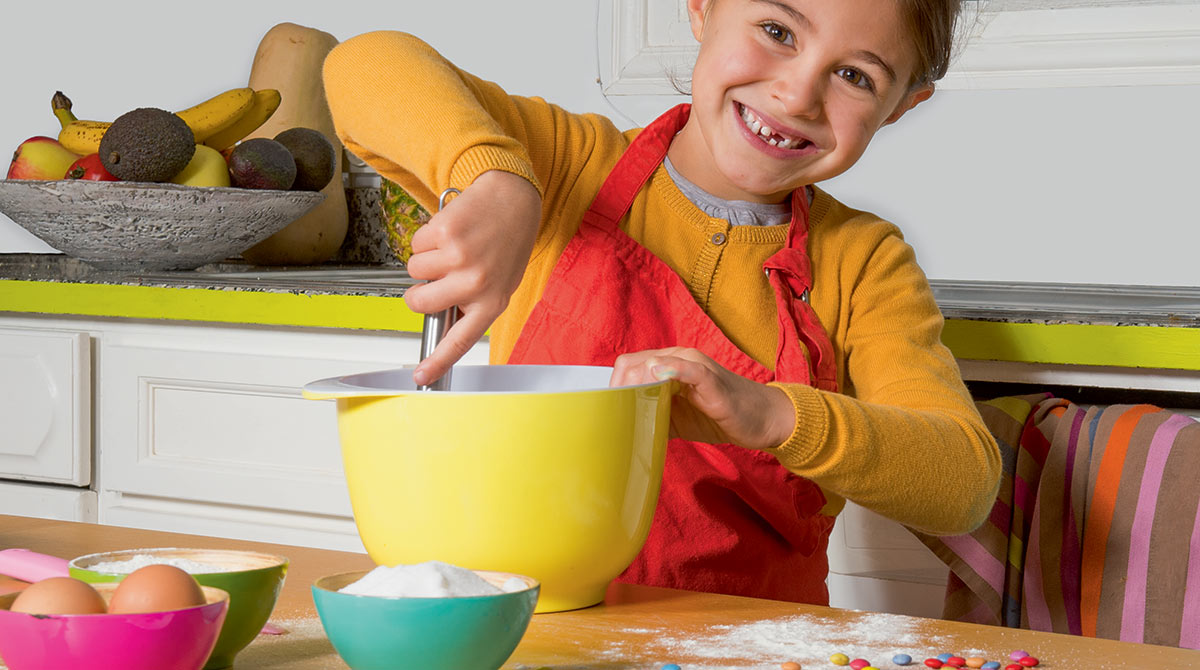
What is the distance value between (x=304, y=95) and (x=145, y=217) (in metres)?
0.47

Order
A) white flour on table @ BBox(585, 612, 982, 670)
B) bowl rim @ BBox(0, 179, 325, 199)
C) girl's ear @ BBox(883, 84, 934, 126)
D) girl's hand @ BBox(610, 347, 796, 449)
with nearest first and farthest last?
white flour on table @ BBox(585, 612, 982, 670) < girl's hand @ BBox(610, 347, 796, 449) < girl's ear @ BBox(883, 84, 934, 126) < bowl rim @ BBox(0, 179, 325, 199)

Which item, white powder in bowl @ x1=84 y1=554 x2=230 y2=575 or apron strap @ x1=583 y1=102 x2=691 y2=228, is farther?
apron strap @ x1=583 y1=102 x2=691 y2=228

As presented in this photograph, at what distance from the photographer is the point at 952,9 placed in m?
1.03

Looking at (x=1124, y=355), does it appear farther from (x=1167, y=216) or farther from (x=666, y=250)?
(x=1167, y=216)

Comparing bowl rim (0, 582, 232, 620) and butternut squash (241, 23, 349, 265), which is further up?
butternut squash (241, 23, 349, 265)

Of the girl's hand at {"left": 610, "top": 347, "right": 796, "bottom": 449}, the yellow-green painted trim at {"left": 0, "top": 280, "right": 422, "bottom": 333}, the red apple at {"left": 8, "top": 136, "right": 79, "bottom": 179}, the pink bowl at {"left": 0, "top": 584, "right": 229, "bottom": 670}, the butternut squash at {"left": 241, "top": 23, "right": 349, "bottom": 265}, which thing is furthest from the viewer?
the butternut squash at {"left": 241, "top": 23, "right": 349, "bottom": 265}

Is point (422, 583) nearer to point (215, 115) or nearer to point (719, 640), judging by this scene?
point (719, 640)

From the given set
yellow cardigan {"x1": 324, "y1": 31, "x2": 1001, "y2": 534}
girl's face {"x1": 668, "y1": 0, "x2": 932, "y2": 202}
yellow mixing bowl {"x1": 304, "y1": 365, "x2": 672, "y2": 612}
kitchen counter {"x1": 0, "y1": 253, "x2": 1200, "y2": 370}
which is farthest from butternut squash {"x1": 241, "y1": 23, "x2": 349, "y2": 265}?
yellow mixing bowl {"x1": 304, "y1": 365, "x2": 672, "y2": 612}

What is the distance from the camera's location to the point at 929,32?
99cm

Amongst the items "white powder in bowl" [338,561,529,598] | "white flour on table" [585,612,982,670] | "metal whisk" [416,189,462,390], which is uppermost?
"metal whisk" [416,189,462,390]

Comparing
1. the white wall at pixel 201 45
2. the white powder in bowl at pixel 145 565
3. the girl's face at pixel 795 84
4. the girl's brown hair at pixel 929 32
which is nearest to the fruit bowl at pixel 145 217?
the white wall at pixel 201 45

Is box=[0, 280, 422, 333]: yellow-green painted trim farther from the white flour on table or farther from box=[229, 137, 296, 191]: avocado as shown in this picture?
the white flour on table

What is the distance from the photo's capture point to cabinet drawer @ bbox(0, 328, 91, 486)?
1.48 m

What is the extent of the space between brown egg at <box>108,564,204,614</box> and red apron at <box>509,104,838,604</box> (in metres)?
0.51
